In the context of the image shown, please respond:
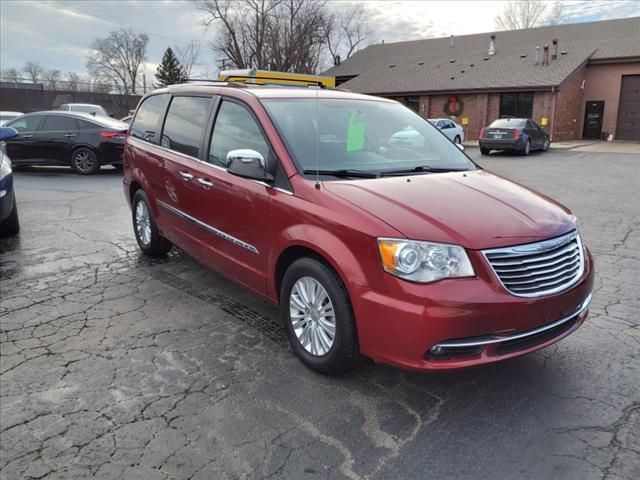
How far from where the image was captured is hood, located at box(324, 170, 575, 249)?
9.21ft

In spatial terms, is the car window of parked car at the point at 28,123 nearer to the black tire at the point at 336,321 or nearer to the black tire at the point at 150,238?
the black tire at the point at 150,238

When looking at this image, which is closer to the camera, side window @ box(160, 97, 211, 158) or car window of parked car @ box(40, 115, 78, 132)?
side window @ box(160, 97, 211, 158)

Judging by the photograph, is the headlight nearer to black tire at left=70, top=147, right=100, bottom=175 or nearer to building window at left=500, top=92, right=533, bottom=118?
black tire at left=70, top=147, right=100, bottom=175

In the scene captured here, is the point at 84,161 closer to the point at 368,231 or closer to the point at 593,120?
the point at 368,231

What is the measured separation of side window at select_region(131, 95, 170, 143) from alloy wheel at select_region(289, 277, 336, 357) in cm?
277

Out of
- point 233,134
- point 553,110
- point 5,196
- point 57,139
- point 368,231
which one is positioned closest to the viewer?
point 368,231

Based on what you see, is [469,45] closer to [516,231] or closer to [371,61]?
[371,61]

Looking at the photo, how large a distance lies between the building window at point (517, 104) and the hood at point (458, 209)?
2768cm

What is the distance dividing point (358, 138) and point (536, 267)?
166 cm

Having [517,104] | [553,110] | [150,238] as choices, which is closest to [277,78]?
[150,238]

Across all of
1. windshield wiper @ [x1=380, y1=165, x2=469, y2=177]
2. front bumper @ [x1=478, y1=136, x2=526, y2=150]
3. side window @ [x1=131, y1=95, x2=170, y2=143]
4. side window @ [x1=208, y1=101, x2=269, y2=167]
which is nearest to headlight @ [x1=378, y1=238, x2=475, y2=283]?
windshield wiper @ [x1=380, y1=165, x2=469, y2=177]

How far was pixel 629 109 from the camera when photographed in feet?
93.7

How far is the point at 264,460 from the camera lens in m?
→ 2.53

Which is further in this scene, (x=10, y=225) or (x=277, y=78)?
(x=277, y=78)
